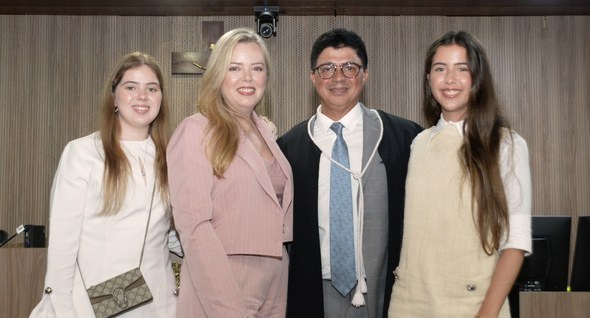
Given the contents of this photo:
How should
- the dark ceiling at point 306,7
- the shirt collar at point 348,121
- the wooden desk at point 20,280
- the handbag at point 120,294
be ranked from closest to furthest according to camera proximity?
the handbag at point 120,294
the shirt collar at point 348,121
the wooden desk at point 20,280
the dark ceiling at point 306,7

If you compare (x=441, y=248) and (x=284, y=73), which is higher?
(x=284, y=73)

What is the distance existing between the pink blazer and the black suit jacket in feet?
1.03

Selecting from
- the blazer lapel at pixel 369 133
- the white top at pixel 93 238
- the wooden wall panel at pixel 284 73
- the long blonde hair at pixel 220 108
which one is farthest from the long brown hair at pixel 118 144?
the wooden wall panel at pixel 284 73

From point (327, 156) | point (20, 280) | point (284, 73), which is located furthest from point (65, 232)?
point (284, 73)

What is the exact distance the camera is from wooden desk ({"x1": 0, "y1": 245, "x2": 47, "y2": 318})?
3.63 metres

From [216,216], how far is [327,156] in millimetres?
636

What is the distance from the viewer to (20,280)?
3.64 meters

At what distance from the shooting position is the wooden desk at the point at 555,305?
3.05 meters

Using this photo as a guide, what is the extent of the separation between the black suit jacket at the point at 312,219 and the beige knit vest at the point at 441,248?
0.23 m

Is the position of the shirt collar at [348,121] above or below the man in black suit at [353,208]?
above

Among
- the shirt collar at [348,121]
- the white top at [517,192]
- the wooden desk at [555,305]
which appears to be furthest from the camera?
the wooden desk at [555,305]

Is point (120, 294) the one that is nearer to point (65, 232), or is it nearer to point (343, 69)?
point (65, 232)

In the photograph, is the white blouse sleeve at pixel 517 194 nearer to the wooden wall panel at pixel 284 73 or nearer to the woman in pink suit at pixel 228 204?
the woman in pink suit at pixel 228 204

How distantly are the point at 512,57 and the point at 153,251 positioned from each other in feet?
14.2
